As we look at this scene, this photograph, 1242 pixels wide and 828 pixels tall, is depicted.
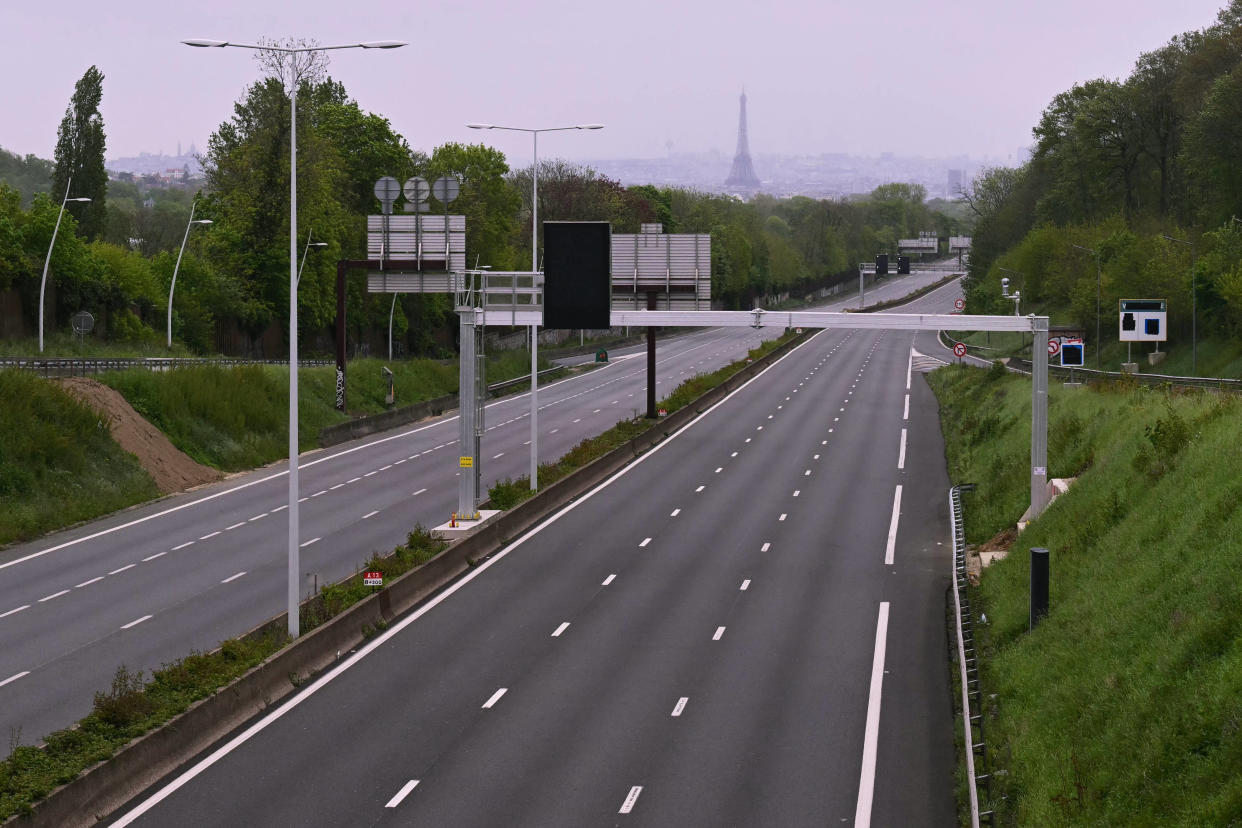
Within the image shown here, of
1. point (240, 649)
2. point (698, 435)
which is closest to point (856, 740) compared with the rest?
point (240, 649)

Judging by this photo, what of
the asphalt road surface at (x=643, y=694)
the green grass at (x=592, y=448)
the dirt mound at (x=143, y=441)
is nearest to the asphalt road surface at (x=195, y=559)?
the dirt mound at (x=143, y=441)

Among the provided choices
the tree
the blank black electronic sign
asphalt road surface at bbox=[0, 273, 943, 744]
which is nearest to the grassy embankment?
the blank black electronic sign

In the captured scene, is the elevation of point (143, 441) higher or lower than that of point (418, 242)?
lower

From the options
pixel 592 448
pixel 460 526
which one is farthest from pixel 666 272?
pixel 592 448

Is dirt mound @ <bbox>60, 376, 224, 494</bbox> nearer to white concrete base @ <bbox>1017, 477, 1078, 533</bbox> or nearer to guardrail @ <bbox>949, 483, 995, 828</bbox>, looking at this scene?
guardrail @ <bbox>949, 483, 995, 828</bbox>

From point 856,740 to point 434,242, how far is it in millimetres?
29615

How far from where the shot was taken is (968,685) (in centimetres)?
2595

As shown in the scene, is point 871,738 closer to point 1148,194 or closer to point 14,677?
point 14,677

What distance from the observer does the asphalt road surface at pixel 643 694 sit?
20.6 metres

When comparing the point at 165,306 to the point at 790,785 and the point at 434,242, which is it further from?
the point at 790,785

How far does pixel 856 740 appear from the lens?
78.2 feet

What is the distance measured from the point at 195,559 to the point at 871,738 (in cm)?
2228

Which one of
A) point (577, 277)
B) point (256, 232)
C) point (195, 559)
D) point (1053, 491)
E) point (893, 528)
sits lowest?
point (893, 528)

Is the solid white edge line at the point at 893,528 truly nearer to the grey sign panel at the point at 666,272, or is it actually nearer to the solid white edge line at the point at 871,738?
the solid white edge line at the point at 871,738
